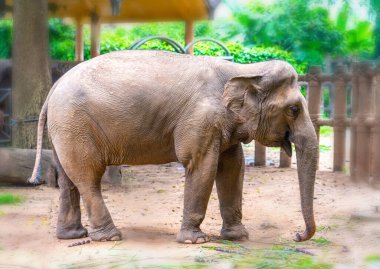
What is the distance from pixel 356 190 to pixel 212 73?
231 centimetres

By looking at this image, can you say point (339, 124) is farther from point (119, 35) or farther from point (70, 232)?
point (119, 35)

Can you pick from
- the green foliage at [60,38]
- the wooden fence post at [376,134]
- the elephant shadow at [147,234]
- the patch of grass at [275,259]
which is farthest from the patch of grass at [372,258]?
the wooden fence post at [376,134]

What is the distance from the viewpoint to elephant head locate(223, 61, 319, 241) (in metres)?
3.73

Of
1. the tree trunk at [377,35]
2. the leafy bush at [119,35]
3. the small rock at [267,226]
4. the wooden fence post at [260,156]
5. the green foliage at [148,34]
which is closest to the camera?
the tree trunk at [377,35]

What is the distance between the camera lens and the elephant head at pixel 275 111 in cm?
373

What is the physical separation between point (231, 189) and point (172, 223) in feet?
2.73

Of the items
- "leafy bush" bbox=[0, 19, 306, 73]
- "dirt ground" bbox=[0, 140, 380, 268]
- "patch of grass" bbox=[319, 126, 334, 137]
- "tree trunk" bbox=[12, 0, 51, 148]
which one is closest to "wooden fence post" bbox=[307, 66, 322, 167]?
"patch of grass" bbox=[319, 126, 334, 137]

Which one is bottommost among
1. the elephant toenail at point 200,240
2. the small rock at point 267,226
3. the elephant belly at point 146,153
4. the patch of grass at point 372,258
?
the small rock at point 267,226

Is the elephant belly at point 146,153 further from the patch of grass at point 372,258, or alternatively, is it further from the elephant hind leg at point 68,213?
the patch of grass at point 372,258

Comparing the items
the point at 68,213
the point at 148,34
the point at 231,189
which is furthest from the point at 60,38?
the point at 231,189

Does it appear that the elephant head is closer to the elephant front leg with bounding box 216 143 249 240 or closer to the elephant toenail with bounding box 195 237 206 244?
the elephant front leg with bounding box 216 143 249 240

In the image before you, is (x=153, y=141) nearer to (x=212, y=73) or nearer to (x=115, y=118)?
(x=115, y=118)

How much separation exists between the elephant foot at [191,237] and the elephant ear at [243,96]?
0.79m

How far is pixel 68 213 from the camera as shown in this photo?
415 centimetres
